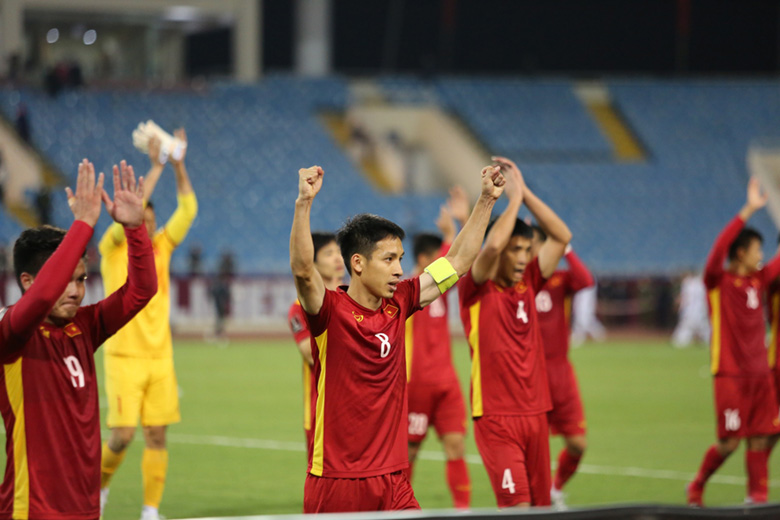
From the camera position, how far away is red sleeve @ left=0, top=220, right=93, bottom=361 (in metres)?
4.25

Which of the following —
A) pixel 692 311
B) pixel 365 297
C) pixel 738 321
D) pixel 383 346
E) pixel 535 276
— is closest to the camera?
pixel 383 346

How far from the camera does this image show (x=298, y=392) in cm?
1828

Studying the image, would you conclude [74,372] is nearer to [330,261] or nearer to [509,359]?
[330,261]

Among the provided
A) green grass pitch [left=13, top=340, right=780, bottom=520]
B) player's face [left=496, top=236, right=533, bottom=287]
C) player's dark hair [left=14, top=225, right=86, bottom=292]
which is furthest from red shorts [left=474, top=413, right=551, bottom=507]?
player's dark hair [left=14, top=225, right=86, bottom=292]

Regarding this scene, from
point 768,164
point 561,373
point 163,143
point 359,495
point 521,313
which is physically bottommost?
point 359,495

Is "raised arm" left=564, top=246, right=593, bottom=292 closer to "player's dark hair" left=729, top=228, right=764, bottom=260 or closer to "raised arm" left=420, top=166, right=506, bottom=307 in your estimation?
"player's dark hair" left=729, top=228, right=764, bottom=260

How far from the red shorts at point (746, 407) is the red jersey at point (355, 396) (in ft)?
15.5

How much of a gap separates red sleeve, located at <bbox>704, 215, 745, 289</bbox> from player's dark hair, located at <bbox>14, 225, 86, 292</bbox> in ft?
18.4

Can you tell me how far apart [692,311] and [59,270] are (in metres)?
26.7

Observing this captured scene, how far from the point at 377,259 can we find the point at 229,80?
111ft

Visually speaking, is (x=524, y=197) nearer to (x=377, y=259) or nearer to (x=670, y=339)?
(x=377, y=259)

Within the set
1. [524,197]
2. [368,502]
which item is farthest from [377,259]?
[524,197]

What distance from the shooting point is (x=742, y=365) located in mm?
9203

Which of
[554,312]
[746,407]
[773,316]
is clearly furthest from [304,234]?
[773,316]
